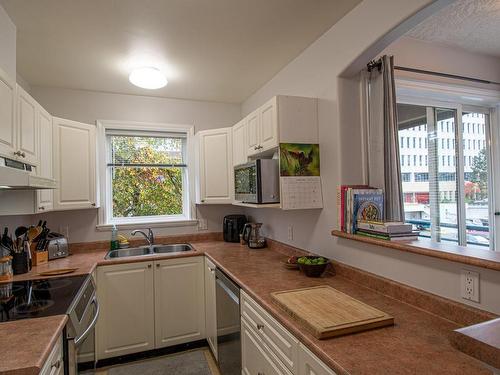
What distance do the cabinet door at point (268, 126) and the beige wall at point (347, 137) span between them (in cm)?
34

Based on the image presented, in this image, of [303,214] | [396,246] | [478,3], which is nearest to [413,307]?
[396,246]

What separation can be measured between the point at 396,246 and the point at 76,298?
5.65 ft

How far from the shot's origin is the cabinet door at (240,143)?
9.09 feet

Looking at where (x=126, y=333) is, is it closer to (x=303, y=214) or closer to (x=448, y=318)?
(x=303, y=214)

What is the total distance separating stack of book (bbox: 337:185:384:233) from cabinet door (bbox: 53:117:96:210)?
233 cm

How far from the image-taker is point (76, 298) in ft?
5.37

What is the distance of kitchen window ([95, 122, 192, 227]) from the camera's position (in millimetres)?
3240

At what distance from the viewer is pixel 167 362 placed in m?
2.56

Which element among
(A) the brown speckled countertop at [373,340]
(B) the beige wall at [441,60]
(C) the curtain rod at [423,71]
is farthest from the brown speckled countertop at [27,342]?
(B) the beige wall at [441,60]

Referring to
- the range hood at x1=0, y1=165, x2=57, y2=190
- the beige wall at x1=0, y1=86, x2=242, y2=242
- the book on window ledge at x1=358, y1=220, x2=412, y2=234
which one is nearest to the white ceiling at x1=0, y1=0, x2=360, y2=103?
the beige wall at x1=0, y1=86, x2=242, y2=242

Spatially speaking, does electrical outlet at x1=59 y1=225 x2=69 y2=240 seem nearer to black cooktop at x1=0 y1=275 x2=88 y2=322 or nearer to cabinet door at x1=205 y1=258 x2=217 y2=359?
black cooktop at x1=0 y1=275 x2=88 y2=322

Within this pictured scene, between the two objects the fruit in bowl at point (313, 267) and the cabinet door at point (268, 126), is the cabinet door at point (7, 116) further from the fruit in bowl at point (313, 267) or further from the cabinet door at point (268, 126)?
the fruit in bowl at point (313, 267)

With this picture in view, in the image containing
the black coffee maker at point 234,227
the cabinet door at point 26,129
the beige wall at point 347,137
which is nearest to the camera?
the beige wall at point 347,137

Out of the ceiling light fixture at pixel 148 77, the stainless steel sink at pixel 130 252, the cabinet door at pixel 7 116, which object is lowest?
the stainless steel sink at pixel 130 252
